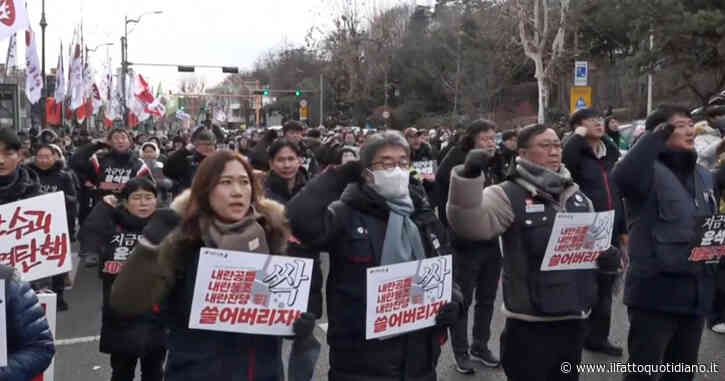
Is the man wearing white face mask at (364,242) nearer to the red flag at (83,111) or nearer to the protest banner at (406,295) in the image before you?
the protest banner at (406,295)

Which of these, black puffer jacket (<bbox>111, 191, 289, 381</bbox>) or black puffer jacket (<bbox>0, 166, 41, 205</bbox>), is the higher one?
black puffer jacket (<bbox>0, 166, 41, 205</bbox>)

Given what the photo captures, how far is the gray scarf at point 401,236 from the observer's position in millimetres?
3316

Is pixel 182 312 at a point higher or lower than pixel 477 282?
higher

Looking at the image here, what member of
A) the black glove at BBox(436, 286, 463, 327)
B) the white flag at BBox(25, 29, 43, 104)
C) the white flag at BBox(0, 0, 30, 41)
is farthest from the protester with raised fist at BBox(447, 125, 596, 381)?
the white flag at BBox(25, 29, 43, 104)

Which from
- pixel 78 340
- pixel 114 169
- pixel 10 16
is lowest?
pixel 78 340

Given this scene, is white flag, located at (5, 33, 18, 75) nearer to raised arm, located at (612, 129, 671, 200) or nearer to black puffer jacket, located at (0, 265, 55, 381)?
black puffer jacket, located at (0, 265, 55, 381)

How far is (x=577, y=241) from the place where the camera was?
3922mm

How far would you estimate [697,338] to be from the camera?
4.17 metres

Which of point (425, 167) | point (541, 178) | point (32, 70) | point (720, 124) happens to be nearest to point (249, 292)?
point (541, 178)

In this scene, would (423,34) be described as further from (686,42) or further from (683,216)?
(683,216)

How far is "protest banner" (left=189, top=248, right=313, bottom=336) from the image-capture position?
2.85 m

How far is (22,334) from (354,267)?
4.71ft

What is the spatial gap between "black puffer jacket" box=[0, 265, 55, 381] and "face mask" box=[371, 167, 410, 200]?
5.14 feet

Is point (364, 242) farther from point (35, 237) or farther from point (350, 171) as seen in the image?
point (35, 237)
